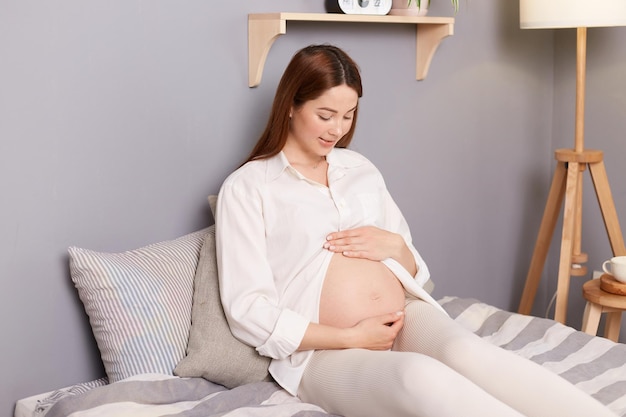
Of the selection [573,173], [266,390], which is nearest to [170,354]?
[266,390]

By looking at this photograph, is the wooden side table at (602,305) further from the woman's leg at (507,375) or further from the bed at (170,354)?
the woman's leg at (507,375)

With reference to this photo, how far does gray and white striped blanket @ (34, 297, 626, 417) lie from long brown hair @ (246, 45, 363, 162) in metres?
0.55

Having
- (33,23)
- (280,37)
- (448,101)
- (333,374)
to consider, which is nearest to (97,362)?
(333,374)

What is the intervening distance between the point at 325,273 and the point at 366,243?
133 millimetres

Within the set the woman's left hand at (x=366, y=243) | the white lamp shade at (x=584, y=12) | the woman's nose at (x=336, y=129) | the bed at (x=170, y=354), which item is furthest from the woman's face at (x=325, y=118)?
the white lamp shade at (x=584, y=12)

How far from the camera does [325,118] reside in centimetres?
199

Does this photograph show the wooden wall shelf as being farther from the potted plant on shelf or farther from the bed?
the bed

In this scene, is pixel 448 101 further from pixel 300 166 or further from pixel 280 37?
pixel 300 166

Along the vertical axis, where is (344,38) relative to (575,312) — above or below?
above

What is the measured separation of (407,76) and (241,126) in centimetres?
65

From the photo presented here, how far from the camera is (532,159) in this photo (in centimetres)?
312

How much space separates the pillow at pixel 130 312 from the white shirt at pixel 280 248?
0.13 m

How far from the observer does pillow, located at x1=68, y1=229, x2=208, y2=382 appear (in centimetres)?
187

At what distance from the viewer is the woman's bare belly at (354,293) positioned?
195 centimetres
